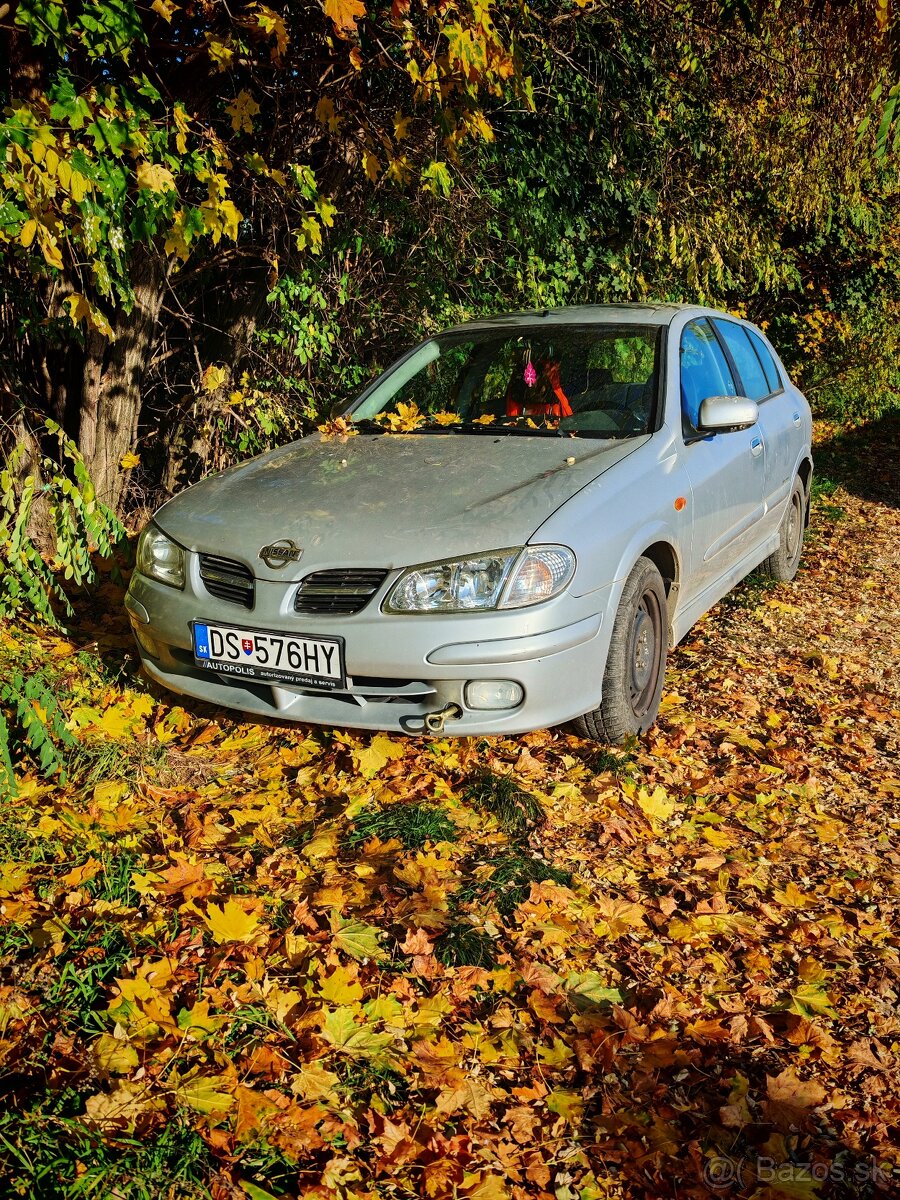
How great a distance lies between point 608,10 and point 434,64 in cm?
373

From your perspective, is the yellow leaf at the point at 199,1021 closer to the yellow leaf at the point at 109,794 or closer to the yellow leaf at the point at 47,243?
the yellow leaf at the point at 109,794

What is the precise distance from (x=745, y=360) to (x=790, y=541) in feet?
4.29

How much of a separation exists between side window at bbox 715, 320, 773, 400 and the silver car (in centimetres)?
57

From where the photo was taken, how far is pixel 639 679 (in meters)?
3.65

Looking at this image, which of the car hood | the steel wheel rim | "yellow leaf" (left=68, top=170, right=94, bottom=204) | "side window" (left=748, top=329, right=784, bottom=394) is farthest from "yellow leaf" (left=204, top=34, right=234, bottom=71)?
"side window" (left=748, top=329, right=784, bottom=394)

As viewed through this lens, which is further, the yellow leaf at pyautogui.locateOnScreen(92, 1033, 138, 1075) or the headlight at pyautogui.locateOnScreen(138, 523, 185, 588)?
the headlight at pyautogui.locateOnScreen(138, 523, 185, 588)

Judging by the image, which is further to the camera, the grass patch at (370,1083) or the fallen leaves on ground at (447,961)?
the grass patch at (370,1083)

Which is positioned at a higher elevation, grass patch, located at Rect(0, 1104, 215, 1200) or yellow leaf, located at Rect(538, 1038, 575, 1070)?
grass patch, located at Rect(0, 1104, 215, 1200)

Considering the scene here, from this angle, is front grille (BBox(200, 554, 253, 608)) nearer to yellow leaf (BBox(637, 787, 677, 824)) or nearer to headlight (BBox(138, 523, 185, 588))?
headlight (BBox(138, 523, 185, 588))

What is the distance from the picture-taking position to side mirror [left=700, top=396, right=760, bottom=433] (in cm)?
395

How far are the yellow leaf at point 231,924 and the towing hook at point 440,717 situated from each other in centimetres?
80

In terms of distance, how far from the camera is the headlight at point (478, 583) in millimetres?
3000

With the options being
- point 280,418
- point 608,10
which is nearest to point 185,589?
point 280,418

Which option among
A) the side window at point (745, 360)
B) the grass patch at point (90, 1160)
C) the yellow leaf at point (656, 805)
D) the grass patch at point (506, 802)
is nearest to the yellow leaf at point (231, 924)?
the grass patch at point (90, 1160)
